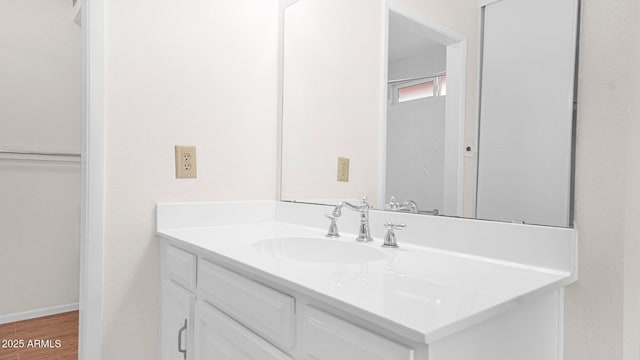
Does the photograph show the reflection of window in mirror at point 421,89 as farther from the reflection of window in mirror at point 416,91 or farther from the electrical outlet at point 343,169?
the electrical outlet at point 343,169

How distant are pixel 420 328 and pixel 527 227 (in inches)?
21.0

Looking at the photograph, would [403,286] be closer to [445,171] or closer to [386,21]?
[445,171]

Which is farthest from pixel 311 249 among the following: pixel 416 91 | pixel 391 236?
pixel 416 91

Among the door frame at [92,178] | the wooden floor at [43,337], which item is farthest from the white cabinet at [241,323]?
the wooden floor at [43,337]

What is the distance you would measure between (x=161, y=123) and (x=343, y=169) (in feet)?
2.34

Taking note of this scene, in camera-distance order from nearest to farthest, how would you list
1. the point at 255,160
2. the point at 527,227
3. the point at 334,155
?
the point at 527,227, the point at 334,155, the point at 255,160

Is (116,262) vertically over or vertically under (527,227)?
under

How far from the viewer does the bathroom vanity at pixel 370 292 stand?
2.01ft

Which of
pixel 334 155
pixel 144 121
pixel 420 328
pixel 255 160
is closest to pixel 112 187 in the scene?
pixel 144 121

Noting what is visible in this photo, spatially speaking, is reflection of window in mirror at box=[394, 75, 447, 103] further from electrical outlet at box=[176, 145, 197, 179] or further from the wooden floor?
the wooden floor

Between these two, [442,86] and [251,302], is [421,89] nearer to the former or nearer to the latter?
[442,86]

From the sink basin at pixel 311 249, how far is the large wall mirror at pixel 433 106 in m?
0.20

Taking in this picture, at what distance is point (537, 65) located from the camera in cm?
92

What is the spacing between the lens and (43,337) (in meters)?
2.28
